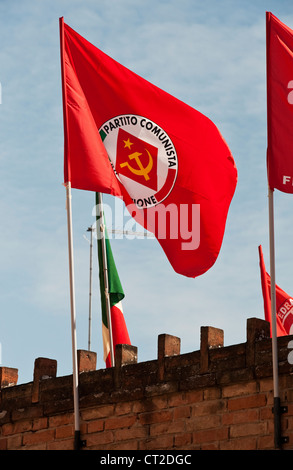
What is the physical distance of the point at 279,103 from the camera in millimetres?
17656

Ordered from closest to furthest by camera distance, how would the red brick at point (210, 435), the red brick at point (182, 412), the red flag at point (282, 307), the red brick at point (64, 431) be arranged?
the red brick at point (210, 435), the red brick at point (182, 412), the red brick at point (64, 431), the red flag at point (282, 307)

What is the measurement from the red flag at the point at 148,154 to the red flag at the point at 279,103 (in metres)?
1.87

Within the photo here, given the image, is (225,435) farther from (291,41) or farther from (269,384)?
(291,41)

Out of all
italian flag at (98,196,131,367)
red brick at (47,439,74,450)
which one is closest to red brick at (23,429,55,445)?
red brick at (47,439,74,450)

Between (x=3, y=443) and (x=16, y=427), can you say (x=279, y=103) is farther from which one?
(x=3, y=443)

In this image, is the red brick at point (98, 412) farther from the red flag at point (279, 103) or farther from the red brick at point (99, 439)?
the red flag at point (279, 103)

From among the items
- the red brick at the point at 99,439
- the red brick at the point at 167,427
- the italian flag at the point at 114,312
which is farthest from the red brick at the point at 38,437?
the italian flag at the point at 114,312

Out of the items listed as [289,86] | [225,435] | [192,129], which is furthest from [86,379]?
[289,86]

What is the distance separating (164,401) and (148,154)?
4105 mm

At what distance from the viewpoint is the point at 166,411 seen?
18016 millimetres

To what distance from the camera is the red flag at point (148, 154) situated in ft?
60.5

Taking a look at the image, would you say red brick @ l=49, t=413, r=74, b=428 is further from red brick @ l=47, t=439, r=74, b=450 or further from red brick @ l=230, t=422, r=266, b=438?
red brick @ l=230, t=422, r=266, b=438

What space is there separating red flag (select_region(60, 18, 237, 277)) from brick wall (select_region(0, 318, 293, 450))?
63.3 inches

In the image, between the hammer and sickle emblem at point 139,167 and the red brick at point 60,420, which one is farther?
the red brick at point 60,420
